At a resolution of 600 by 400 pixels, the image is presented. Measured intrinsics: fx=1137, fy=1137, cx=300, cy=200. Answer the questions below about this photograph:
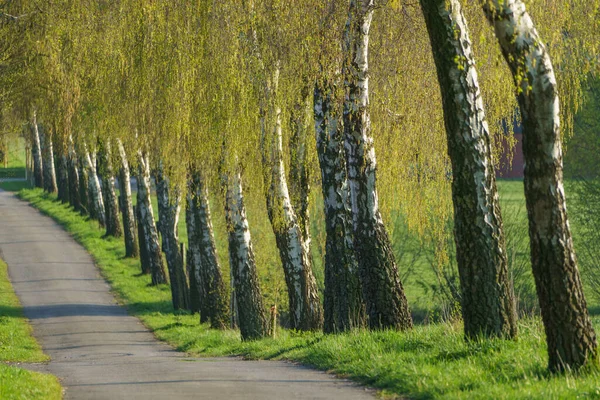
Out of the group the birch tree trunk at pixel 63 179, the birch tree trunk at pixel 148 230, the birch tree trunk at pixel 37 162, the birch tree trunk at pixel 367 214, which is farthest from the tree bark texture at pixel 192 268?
the birch tree trunk at pixel 37 162

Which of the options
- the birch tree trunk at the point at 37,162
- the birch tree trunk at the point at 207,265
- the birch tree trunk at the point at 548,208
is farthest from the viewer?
the birch tree trunk at the point at 37,162

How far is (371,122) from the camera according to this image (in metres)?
18.1

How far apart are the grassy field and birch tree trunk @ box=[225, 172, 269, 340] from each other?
14.9 ft

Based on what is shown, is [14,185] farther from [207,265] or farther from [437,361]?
[437,361]

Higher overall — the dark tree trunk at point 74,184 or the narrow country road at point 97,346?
the dark tree trunk at point 74,184

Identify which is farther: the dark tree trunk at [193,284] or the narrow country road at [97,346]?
the dark tree trunk at [193,284]

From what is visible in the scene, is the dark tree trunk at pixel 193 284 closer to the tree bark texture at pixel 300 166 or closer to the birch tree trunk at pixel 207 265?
the birch tree trunk at pixel 207 265

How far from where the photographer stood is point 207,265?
31.1m

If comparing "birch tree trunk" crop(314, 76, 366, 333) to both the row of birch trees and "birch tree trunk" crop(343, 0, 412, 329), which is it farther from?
"birch tree trunk" crop(343, 0, 412, 329)

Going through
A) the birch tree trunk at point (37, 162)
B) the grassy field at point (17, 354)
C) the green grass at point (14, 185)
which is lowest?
the grassy field at point (17, 354)

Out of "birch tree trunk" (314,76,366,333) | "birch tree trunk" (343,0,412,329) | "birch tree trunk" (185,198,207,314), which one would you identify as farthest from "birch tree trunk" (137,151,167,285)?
"birch tree trunk" (343,0,412,329)

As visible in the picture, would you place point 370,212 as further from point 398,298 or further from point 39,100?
point 39,100

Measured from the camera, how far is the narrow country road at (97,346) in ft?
38.9

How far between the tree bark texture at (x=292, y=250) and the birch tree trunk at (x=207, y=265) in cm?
659
